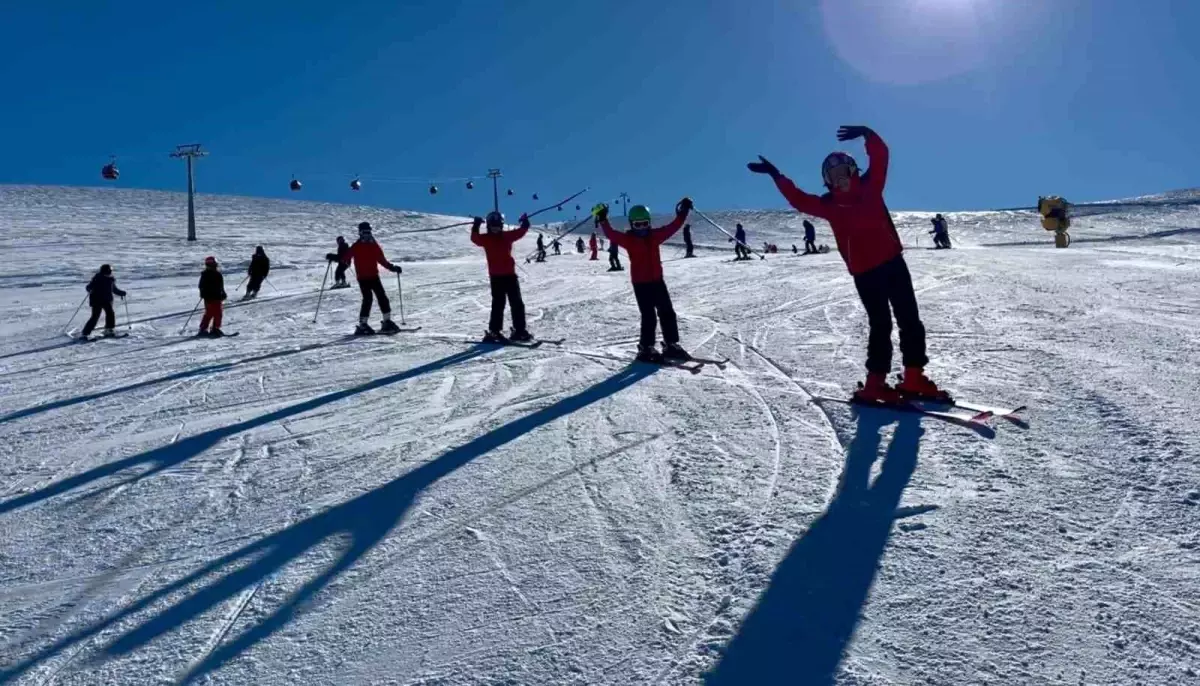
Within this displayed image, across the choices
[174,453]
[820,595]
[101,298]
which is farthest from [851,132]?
[101,298]

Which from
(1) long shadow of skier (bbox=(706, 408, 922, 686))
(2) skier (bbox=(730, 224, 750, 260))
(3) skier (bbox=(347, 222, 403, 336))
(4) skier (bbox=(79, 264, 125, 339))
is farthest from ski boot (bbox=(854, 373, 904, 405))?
(4) skier (bbox=(79, 264, 125, 339))

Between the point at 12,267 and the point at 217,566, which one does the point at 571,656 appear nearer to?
the point at 217,566

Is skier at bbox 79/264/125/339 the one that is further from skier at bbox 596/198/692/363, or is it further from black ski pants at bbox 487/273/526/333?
skier at bbox 596/198/692/363

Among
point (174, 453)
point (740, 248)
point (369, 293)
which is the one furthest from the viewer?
point (740, 248)

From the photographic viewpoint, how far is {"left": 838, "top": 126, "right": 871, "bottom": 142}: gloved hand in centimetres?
561

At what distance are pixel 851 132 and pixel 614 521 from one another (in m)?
3.57

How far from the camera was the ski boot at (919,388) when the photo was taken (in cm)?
528

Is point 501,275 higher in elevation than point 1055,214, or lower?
lower

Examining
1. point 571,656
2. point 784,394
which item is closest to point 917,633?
point 571,656

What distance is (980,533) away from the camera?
3.15 m

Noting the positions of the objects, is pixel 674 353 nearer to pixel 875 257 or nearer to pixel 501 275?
pixel 875 257

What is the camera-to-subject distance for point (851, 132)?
5.64 metres

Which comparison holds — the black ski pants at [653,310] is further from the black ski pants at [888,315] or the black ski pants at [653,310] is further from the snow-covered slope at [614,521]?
the black ski pants at [888,315]

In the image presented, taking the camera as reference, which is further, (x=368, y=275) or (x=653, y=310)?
(x=368, y=275)
